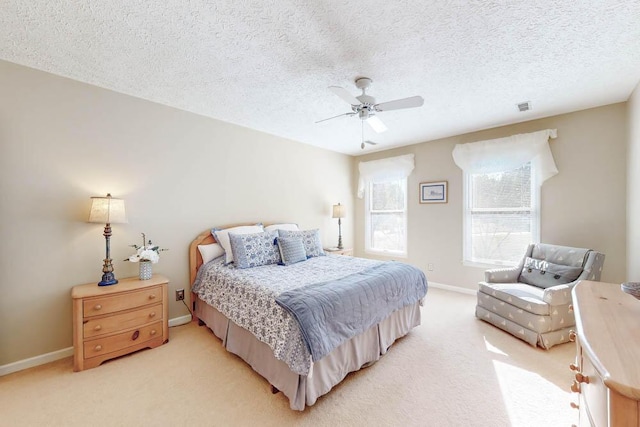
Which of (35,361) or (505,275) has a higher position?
(505,275)

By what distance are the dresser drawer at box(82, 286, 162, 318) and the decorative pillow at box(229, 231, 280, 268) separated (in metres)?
0.81

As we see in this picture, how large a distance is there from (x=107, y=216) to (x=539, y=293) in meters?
4.29

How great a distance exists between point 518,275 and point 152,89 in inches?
181

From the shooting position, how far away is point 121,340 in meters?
2.28

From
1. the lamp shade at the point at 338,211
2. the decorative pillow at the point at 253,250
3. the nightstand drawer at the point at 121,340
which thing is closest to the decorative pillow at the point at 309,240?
the decorative pillow at the point at 253,250

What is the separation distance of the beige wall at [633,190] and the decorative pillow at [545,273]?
1.59 ft

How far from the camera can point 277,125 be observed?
3.59m

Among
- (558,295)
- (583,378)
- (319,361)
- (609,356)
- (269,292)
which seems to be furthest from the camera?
(558,295)

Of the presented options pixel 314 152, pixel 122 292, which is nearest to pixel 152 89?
pixel 122 292

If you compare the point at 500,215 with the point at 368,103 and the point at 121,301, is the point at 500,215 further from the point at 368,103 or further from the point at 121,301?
the point at 121,301

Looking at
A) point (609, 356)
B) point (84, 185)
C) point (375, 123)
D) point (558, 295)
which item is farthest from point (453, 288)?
point (84, 185)

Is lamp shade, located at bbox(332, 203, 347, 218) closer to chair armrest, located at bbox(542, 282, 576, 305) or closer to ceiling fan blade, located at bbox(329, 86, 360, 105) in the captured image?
ceiling fan blade, located at bbox(329, 86, 360, 105)

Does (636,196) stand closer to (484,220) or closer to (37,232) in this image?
(484,220)

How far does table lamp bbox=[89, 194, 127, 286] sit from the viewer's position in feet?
7.55
